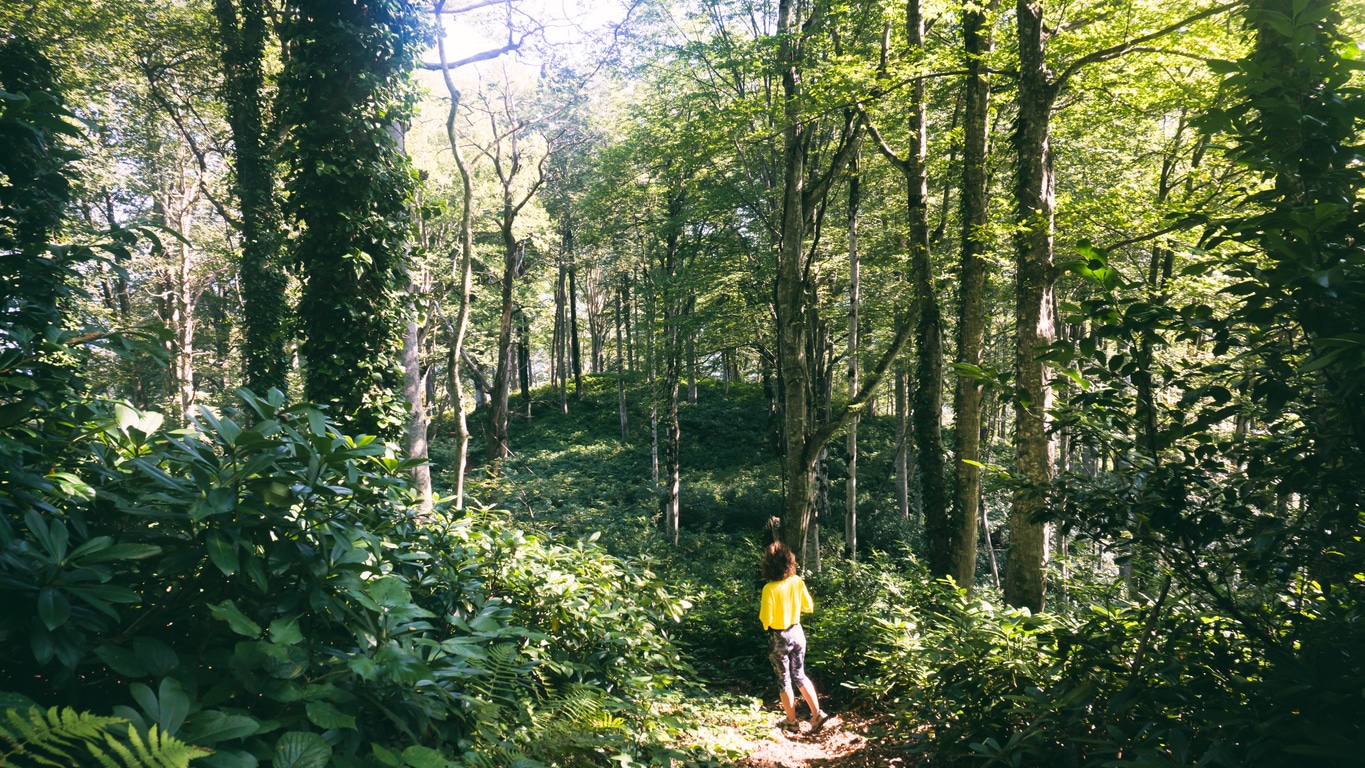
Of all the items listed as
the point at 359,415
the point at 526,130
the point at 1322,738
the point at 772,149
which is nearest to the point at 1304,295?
the point at 1322,738

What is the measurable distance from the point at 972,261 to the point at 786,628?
5.12 m

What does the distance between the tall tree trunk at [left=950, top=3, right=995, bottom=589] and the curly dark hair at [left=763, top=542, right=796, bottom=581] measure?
2858mm

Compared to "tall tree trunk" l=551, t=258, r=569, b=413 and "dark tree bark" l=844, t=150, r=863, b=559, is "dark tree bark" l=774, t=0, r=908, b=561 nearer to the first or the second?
"dark tree bark" l=844, t=150, r=863, b=559

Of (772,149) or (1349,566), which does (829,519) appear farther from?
(1349,566)

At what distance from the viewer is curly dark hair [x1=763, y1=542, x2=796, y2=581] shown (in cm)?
620

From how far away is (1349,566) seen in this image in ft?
6.32

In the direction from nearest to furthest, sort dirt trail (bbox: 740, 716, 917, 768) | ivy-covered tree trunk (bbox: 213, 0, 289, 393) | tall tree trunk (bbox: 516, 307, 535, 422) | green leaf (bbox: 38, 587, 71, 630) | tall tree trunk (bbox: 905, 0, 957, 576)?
green leaf (bbox: 38, 587, 71, 630) → dirt trail (bbox: 740, 716, 917, 768) → tall tree trunk (bbox: 905, 0, 957, 576) → ivy-covered tree trunk (bbox: 213, 0, 289, 393) → tall tree trunk (bbox: 516, 307, 535, 422)

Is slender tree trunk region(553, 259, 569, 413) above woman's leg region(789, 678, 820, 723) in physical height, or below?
above

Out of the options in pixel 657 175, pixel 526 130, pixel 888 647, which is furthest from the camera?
pixel 657 175

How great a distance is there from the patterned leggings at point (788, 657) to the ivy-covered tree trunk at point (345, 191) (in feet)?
14.9

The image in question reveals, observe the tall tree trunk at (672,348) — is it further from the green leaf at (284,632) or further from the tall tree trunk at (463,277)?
the green leaf at (284,632)

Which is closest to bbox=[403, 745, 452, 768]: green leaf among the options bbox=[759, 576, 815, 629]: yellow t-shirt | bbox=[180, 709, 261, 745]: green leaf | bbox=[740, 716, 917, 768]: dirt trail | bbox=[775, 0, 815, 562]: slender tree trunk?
bbox=[180, 709, 261, 745]: green leaf

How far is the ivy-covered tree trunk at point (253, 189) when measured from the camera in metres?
11.7

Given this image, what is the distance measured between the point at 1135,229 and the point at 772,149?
6643 millimetres
